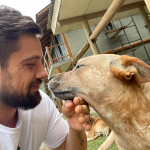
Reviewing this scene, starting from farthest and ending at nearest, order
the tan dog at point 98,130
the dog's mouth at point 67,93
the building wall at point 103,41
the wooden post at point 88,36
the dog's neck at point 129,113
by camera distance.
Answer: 1. the building wall at point 103,41
2. the tan dog at point 98,130
3. the wooden post at point 88,36
4. the dog's mouth at point 67,93
5. the dog's neck at point 129,113

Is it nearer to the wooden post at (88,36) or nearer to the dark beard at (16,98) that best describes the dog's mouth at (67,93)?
the dark beard at (16,98)

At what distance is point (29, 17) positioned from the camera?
2139 mm

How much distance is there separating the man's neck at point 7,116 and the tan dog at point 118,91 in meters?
0.62

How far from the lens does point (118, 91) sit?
5.46 feet

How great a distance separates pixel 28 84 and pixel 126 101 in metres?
1.12

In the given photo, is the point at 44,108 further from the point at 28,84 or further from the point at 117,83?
the point at 117,83

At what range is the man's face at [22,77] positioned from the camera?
185 cm

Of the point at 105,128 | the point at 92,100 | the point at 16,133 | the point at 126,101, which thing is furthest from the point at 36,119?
the point at 105,128

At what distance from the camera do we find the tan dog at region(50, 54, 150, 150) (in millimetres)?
1539

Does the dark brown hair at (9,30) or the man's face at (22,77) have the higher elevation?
the dark brown hair at (9,30)

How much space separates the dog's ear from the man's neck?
1.32m

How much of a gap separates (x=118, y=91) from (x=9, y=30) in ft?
4.59

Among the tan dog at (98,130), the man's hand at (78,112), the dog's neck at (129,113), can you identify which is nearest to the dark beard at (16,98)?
the man's hand at (78,112)

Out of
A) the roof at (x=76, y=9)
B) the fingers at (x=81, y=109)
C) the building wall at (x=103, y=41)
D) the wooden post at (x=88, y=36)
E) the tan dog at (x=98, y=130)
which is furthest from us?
the building wall at (x=103, y=41)
